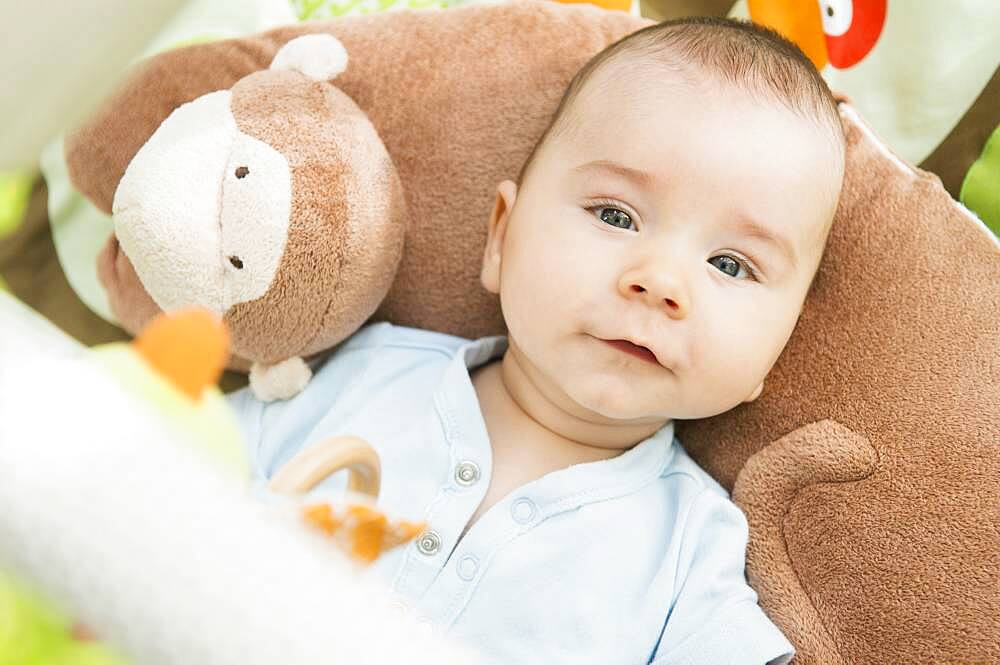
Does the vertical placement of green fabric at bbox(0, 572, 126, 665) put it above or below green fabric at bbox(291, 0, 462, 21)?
above

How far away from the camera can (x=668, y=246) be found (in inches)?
29.7

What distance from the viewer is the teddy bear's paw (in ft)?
3.01

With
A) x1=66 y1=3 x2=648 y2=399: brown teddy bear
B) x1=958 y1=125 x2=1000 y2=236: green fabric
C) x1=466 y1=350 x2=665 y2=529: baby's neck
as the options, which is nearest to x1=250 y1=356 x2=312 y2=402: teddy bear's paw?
x1=66 y1=3 x2=648 y2=399: brown teddy bear

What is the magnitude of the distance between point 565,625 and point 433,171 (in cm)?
45

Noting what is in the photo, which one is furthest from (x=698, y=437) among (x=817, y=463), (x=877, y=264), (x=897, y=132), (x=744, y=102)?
(x=897, y=132)

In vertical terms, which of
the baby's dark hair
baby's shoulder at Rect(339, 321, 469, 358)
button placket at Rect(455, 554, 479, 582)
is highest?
the baby's dark hair

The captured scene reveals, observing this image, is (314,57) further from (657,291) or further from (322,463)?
(322,463)

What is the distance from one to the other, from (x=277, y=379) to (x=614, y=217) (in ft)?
1.19

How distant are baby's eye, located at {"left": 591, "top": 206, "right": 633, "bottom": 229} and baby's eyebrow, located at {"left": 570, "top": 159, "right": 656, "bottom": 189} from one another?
0.03m

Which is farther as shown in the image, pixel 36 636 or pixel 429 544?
pixel 429 544

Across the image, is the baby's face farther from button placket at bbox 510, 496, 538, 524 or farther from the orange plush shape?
the orange plush shape

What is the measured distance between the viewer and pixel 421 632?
1.20 ft

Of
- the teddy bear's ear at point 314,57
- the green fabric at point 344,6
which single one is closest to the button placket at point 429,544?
the teddy bear's ear at point 314,57

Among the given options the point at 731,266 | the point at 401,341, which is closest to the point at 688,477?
the point at 731,266
